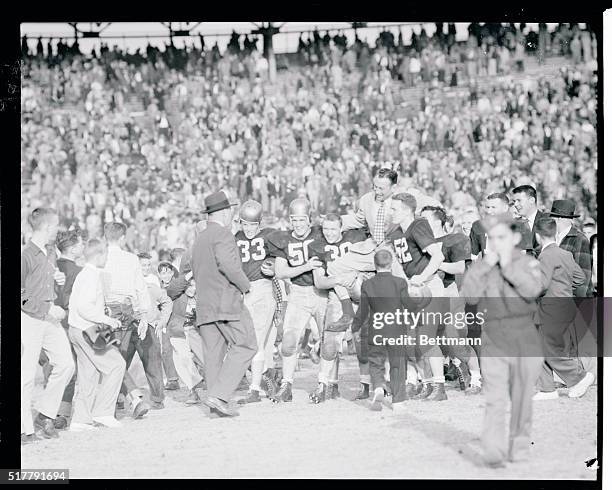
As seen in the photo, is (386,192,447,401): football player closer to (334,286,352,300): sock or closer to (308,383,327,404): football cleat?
(334,286,352,300): sock

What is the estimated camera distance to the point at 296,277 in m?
8.27

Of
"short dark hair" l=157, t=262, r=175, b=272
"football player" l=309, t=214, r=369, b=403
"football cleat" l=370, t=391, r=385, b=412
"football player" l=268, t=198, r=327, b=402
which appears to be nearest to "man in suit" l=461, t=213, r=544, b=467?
"football cleat" l=370, t=391, r=385, b=412

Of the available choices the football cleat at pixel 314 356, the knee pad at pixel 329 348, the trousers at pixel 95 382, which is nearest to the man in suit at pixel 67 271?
the trousers at pixel 95 382

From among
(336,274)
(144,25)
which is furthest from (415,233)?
(144,25)

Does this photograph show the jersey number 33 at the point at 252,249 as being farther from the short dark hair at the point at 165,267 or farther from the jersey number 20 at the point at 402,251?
the jersey number 20 at the point at 402,251

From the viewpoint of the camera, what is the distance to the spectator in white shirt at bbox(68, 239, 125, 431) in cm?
745

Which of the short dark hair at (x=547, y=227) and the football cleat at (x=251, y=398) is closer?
the short dark hair at (x=547, y=227)

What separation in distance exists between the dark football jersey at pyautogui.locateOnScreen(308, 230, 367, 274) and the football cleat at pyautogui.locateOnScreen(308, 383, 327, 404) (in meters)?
0.98


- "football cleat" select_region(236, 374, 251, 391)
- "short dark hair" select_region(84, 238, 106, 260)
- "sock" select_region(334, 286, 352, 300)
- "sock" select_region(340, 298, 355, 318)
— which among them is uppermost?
"short dark hair" select_region(84, 238, 106, 260)

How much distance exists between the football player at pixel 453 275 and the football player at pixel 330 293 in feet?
2.17

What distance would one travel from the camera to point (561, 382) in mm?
8391

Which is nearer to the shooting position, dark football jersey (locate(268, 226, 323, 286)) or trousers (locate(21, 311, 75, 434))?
trousers (locate(21, 311, 75, 434))

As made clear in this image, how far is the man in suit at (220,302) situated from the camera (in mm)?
7555

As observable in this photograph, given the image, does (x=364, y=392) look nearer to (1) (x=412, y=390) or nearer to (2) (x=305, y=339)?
(1) (x=412, y=390)
